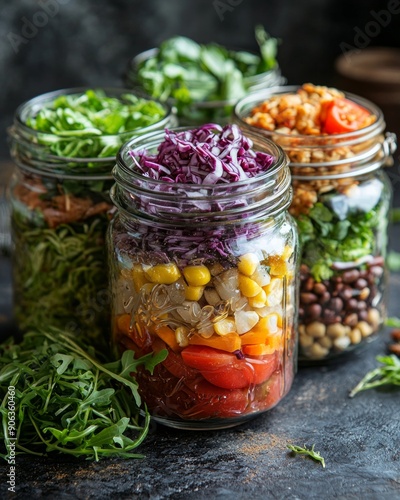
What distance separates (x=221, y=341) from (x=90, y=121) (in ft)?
2.34

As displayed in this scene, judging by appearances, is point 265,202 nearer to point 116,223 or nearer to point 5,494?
point 116,223

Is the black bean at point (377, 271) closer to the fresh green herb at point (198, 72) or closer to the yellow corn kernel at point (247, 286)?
the yellow corn kernel at point (247, 286)

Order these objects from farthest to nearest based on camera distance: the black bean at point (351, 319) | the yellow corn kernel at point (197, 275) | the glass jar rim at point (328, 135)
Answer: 1. the black bean at point (351, 319)
2. the glass jar rim at point (328, 135)
3. the yellow corn kernel at point (197, 275)

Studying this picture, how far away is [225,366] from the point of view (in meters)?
1.81

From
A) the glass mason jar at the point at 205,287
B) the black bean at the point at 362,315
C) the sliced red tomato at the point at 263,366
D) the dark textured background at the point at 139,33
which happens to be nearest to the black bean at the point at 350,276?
the black bean at the point at 362,315

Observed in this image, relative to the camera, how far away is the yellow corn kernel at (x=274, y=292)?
5.97 ft

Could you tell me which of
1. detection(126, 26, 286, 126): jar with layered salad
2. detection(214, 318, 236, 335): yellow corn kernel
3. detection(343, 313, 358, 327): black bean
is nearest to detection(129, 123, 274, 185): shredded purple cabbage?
detection(214, 318, 236, 335): yellow corn kernel

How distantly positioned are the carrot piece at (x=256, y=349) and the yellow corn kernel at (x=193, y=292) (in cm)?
16

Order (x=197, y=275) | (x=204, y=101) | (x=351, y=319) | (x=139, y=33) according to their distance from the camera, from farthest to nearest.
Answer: (x=139, y=33) < (x=204, y=101) < (x=351, y=319) < (x=197, y=275)

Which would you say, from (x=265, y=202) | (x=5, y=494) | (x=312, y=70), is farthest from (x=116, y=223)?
(x=312, y=70)

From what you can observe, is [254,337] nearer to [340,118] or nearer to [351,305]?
[351,305]

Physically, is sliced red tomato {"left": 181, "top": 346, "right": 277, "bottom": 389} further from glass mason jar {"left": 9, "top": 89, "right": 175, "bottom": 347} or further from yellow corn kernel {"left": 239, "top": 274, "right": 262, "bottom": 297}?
glass mason jar {"left": 9, "top": 89, "right": 175, "bottom": 347}

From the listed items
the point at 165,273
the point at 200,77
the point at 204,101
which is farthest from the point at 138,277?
the point at 200,77

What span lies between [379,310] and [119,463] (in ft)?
2.68
